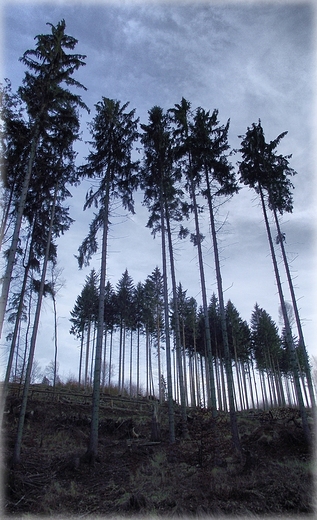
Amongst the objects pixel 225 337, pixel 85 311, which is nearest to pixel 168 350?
pixel 225 337

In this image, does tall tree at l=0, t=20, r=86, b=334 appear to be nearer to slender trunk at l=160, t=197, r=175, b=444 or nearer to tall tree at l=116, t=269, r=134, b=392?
slender trunk at l=160, t=197, r=175, b=444

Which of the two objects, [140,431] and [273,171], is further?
[140,431]

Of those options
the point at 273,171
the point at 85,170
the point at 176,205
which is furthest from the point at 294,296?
the point at 85,170

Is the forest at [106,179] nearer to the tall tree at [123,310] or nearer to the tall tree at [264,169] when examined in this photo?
the tall tree at [264,169]

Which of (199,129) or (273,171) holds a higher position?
(199,129)

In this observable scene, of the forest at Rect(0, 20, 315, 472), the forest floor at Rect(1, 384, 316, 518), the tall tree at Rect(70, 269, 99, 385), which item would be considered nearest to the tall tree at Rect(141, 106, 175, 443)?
the forest at Rect(0, 20, 315, 472)

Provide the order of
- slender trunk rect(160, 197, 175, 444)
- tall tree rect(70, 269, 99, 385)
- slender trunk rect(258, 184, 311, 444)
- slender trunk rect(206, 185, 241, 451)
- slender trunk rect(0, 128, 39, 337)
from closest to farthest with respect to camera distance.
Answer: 1. slender trunk rect(0, 128, 39, 337)
2. slender trunk rect(206, 185, 241, 451)
3. slender trunk rect(258, 184, 311, 444)
4. slender trunk rect(160, 197, 175, 444)
5. tall tree rect(70, 269, 99, 385)

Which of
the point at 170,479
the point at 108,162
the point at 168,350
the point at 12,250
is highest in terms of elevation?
the point at 108,162

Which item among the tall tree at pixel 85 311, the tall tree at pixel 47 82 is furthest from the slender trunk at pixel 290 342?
the tall tree at pixel 85 311

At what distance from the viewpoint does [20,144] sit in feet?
41.6

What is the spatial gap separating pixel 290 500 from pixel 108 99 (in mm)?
16433

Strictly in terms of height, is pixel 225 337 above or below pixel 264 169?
below

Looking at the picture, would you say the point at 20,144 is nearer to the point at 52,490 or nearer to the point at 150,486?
the point at 52,490

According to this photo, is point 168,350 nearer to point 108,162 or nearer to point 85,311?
point 108,162
